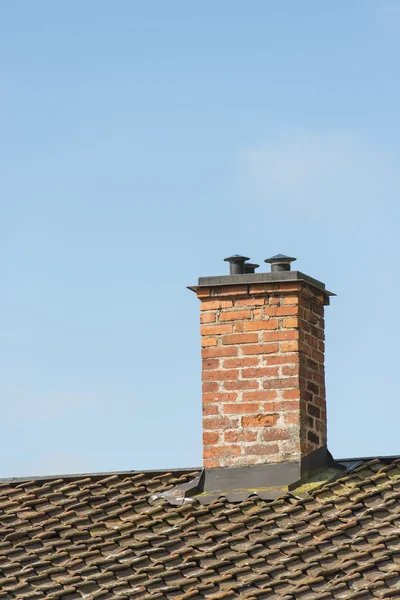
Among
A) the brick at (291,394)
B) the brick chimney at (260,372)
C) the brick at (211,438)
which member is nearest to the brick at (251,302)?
the brick chimney at (260,372)

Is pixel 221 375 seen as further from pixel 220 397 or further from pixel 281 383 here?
pixel 281 383

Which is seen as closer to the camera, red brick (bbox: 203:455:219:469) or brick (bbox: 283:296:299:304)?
red brick (bbox: 203:455:219:469)

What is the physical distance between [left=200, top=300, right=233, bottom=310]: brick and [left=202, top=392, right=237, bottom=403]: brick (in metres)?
0.67

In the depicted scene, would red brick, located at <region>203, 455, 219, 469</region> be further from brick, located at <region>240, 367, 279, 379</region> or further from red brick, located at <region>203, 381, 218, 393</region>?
brick, located at <region>240, 367, 279, 379</region>

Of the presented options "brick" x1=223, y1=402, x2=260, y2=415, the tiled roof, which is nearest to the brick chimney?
"brick" x1=223, y1=402, x2=260, y2=415

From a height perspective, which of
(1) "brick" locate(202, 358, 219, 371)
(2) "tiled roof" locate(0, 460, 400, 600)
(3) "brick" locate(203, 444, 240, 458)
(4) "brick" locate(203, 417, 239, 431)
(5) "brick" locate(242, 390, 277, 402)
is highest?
(1) "brick" locate(202, 358, 219, 371)

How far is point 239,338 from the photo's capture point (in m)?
10.6

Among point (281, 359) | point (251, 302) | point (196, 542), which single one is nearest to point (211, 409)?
point (281, 359)

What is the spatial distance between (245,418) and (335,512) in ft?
3.69

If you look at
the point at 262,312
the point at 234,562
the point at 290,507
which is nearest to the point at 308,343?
the point at 262,312

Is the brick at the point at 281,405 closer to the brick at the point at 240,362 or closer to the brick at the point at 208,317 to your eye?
the brick at the point at 240,362

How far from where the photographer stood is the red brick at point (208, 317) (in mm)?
10695

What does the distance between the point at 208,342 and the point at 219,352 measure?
0.12 meters

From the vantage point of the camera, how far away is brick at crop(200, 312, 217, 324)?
1070cm
